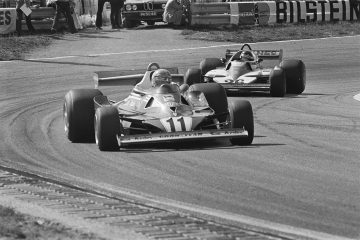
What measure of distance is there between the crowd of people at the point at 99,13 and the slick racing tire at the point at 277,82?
13665 mm

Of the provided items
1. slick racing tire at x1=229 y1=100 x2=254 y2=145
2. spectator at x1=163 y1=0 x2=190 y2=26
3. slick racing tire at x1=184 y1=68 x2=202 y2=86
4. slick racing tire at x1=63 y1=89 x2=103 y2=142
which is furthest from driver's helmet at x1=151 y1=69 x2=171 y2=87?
spectator at x1=163 y1=0 x2=190 y2=26

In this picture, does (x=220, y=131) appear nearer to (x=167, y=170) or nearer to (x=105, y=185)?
(x=167, y=170)

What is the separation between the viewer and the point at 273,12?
3609 cm

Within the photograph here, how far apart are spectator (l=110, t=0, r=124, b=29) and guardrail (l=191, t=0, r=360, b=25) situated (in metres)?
2.53

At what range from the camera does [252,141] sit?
13148 mm

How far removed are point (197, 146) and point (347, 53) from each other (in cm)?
1898

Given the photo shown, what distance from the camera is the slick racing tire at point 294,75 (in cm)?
2089

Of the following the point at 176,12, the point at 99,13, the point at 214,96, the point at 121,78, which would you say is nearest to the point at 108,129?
the point at 214,96

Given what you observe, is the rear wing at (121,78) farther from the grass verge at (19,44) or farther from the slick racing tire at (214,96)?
the grass verge at (19,44)

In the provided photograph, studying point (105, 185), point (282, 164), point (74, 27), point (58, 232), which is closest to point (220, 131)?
point (282, 164)

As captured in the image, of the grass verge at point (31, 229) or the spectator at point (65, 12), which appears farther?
the spectator at point (65, 12)

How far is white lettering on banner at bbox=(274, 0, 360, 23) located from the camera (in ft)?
119

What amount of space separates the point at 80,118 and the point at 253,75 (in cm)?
742

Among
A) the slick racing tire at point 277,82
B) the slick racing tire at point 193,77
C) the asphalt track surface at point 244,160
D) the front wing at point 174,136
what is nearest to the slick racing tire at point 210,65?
the slick racing tire at point 193,77
